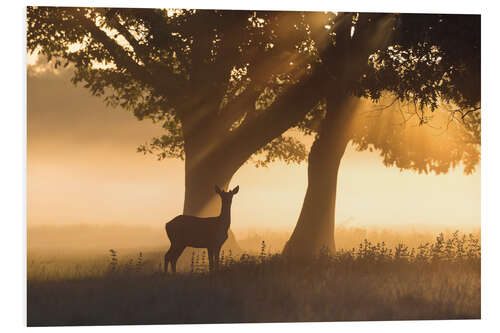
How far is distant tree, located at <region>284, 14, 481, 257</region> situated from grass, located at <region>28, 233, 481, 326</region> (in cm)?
72

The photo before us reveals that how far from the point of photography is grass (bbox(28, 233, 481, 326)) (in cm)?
1244

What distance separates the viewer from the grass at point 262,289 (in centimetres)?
1244

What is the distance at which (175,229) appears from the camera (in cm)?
1294

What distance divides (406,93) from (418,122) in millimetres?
740

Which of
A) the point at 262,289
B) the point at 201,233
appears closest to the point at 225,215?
the point at 201,233

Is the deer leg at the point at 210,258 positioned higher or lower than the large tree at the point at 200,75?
lower

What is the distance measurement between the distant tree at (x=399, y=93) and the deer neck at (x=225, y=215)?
1147mm

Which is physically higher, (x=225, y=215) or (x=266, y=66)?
(x=266, y=66)

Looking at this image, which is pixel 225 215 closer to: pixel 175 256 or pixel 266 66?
pixel 175 256

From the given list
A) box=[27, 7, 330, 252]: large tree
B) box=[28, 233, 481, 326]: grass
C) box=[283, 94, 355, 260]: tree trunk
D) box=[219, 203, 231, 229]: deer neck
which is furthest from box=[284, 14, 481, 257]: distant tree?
box=[219, 203, 231, 229]: deer neck

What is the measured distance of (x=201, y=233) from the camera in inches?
519

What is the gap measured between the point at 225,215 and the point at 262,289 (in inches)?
55.9

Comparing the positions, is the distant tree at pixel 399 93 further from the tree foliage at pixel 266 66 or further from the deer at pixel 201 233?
the deer at pixel 201 233

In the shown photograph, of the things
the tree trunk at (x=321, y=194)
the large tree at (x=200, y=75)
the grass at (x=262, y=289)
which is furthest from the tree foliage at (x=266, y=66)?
the grass at (x=262, y=289)
